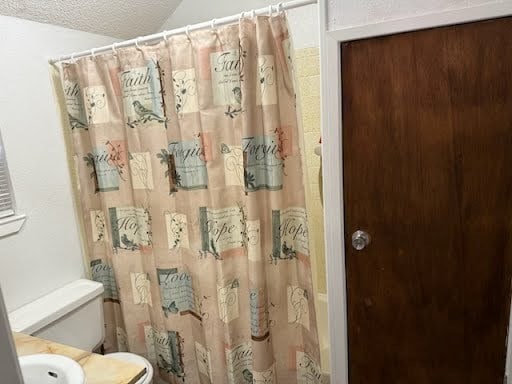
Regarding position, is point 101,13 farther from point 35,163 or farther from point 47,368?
point 47,368

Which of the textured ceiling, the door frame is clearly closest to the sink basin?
the door frame

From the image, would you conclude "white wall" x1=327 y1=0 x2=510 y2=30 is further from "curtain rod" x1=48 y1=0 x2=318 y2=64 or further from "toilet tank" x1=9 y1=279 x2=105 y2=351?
"toilet tank" x1=9 y1=279 x2=105 y2=351

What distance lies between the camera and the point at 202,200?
1.47 meters

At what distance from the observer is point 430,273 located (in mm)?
1069

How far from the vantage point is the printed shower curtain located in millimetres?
1287

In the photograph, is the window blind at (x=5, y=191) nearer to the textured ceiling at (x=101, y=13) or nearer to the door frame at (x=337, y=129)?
Answer: the textured ceiling at (x=101, y=13)

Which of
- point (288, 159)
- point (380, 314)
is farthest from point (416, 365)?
point (288, 159)

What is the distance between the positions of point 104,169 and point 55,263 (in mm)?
539

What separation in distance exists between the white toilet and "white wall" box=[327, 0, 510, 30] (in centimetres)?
152

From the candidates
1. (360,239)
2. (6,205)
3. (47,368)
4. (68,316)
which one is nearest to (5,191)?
(6,205)

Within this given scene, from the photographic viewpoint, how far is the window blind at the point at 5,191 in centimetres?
147

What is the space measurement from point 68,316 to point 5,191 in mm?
630

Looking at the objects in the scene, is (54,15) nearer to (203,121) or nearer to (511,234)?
(203,121)

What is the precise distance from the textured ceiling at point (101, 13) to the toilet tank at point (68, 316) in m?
1.29
